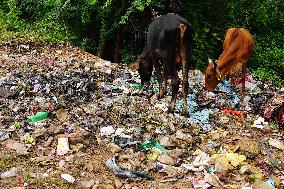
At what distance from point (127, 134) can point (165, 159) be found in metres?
0.74

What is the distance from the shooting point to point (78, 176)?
4.96 metres

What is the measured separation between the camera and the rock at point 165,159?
5.30 metres

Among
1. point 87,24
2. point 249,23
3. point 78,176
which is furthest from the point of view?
point 249,23

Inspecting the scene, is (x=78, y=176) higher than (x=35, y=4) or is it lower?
lower

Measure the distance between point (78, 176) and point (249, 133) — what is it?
99.8 inches

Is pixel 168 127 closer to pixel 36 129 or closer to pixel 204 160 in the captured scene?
pixel 204 160

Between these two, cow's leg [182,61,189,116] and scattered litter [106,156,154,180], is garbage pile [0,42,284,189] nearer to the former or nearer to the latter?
scattered litter [106,156,154,180]

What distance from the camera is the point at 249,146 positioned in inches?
227

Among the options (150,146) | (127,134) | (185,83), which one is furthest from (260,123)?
(127,134)

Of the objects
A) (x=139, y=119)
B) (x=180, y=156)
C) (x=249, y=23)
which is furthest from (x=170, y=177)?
(x=249, y=23)

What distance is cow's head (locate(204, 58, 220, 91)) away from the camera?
7.68 metres

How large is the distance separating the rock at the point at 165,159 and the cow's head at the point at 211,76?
262 cm

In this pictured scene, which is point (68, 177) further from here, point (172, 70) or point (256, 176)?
point (172, 70)

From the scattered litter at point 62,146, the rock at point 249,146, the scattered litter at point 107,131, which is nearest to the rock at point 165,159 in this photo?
the scattered litter at point 107,131
